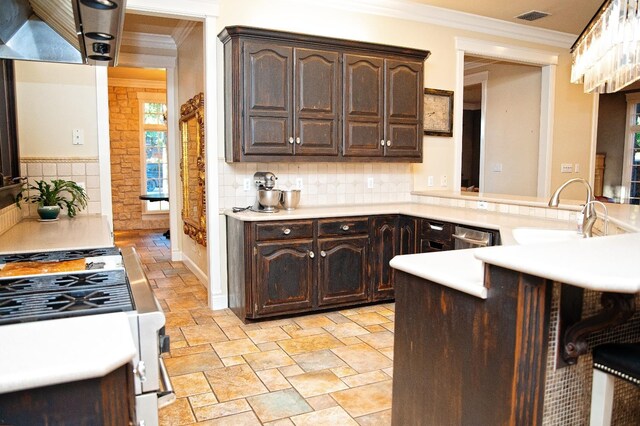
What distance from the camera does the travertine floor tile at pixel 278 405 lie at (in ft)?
8.04

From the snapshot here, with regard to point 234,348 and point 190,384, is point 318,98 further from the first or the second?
point 190,384

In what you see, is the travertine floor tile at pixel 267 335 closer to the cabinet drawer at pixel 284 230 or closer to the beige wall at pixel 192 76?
the cabinet drawer at pixel 284 230

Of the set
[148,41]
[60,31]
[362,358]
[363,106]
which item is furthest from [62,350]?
[148,41]

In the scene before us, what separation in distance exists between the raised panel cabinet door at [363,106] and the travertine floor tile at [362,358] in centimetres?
170

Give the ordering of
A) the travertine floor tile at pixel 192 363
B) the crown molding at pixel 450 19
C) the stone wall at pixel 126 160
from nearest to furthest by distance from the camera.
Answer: the travertine floor tile at pixel 192 363 → the crown molding at pixel 450 19 → the stone wall at pixel 126 160

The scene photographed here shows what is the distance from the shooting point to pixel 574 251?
145cm

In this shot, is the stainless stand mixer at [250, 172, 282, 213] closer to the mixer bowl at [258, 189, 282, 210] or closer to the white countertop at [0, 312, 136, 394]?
the mixer bowl at [258, 189, 282, 210]

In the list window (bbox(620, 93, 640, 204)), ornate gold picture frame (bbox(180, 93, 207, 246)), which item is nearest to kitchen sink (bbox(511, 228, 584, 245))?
ornate gold picture frame (bbox(180, 93, 207, 246))

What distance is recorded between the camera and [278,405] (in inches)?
100

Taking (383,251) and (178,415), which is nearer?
(178,415)

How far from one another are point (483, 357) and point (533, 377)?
0.17 m

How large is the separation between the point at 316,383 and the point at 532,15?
4330 mm

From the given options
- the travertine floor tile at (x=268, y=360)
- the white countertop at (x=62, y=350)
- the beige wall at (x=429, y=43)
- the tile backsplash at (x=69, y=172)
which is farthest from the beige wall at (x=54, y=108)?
the white countertop at (x=62, y=350)

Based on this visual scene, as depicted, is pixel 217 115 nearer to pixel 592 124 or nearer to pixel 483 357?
pixel 483 357
